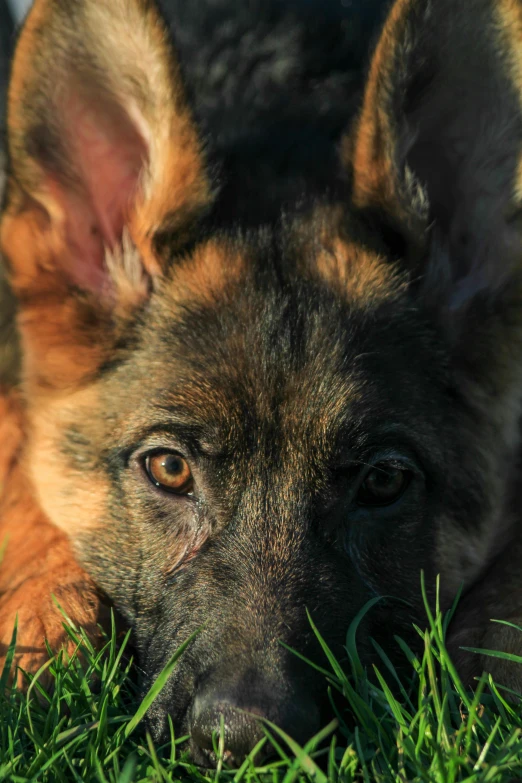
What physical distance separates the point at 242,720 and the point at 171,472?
933 mm

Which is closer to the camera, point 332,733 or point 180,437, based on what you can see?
point 332,733

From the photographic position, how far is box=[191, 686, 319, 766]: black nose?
2332 millimetres

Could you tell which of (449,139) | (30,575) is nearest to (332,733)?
(30,575)

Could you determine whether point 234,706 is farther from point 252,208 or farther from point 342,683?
point 252,208

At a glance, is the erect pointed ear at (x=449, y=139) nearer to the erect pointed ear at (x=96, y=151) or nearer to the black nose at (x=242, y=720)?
the erect pointed ear at (x=96, y=151)

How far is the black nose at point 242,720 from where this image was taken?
2332 millimetres

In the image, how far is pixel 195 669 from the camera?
8.50 ft

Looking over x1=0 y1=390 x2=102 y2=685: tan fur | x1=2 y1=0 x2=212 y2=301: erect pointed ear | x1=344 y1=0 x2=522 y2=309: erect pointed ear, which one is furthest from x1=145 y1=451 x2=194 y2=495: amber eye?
x1=344 y1=0 x2=522 y2=309: erect pointed ear

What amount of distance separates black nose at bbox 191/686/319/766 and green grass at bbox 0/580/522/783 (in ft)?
0.11

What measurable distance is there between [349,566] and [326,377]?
1.94 ft

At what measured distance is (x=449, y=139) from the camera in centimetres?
329

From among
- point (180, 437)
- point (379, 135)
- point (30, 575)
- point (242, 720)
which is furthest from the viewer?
point (30, 575)

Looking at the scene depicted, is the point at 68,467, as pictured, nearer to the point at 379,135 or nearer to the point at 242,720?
the point at 242,720

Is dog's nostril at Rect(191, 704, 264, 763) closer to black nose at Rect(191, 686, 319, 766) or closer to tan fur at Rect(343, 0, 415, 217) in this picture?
black nose at Rect(191, 686, 319, 766)
